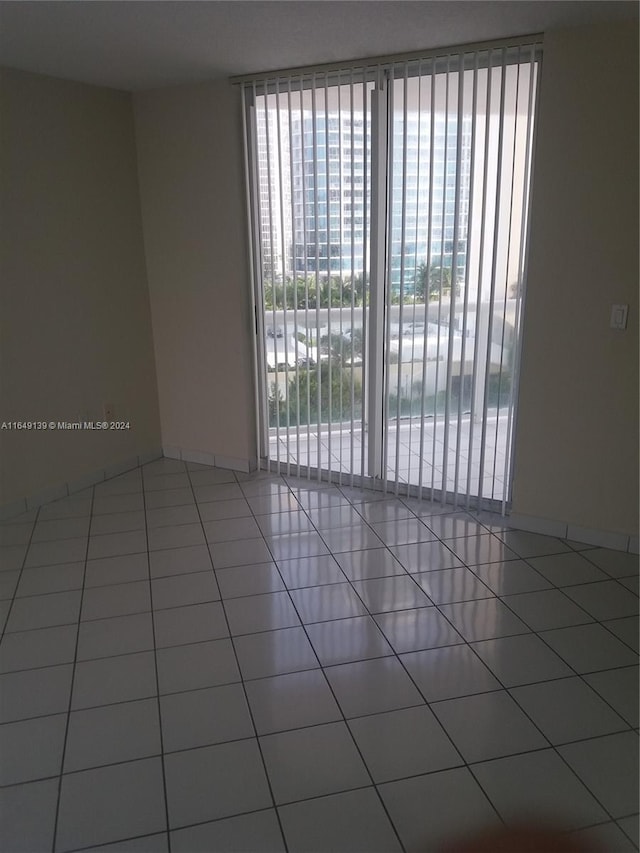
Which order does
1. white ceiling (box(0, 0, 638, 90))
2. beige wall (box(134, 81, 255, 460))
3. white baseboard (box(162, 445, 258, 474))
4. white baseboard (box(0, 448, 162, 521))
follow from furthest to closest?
white baseboard (box(162, 445, 258, 474))
beige wall (box(134, 81, 255, 460))
white baseboard (box(0, 448, 162, 521))
white ceiling (box(0, 0, 638, 90))

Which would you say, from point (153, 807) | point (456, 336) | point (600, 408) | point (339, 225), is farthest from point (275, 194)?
point (153, 807)

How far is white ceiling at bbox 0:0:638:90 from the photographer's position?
7.88ft

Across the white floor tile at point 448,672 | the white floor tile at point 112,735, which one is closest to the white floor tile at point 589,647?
the white floor tile at point 448,672

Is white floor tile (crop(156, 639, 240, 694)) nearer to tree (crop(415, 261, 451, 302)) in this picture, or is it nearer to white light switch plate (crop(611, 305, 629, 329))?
tree (crop(415, 261, 451, 302))

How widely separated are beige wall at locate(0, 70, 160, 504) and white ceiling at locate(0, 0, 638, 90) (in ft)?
1.10

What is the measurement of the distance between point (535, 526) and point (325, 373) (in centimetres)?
145

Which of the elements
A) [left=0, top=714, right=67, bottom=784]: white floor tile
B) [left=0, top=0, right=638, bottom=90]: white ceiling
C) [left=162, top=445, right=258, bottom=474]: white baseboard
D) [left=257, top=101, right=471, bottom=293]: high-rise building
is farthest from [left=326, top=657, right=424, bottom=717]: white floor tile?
[left=0, top=0, right=638, bottom=90]: white ceiling

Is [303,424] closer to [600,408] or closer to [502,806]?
[600,408]

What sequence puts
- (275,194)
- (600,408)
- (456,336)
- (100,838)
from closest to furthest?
(100,838) < (600,408) < (456,336) < (275,194)

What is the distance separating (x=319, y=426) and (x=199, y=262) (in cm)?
127

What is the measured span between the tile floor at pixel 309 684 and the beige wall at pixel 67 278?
59cm

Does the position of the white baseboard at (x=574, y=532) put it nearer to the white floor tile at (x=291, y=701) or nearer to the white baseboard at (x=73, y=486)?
the white floor tile at (x=291, y=701)

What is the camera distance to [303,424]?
4035 mm

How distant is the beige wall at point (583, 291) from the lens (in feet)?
8.94
